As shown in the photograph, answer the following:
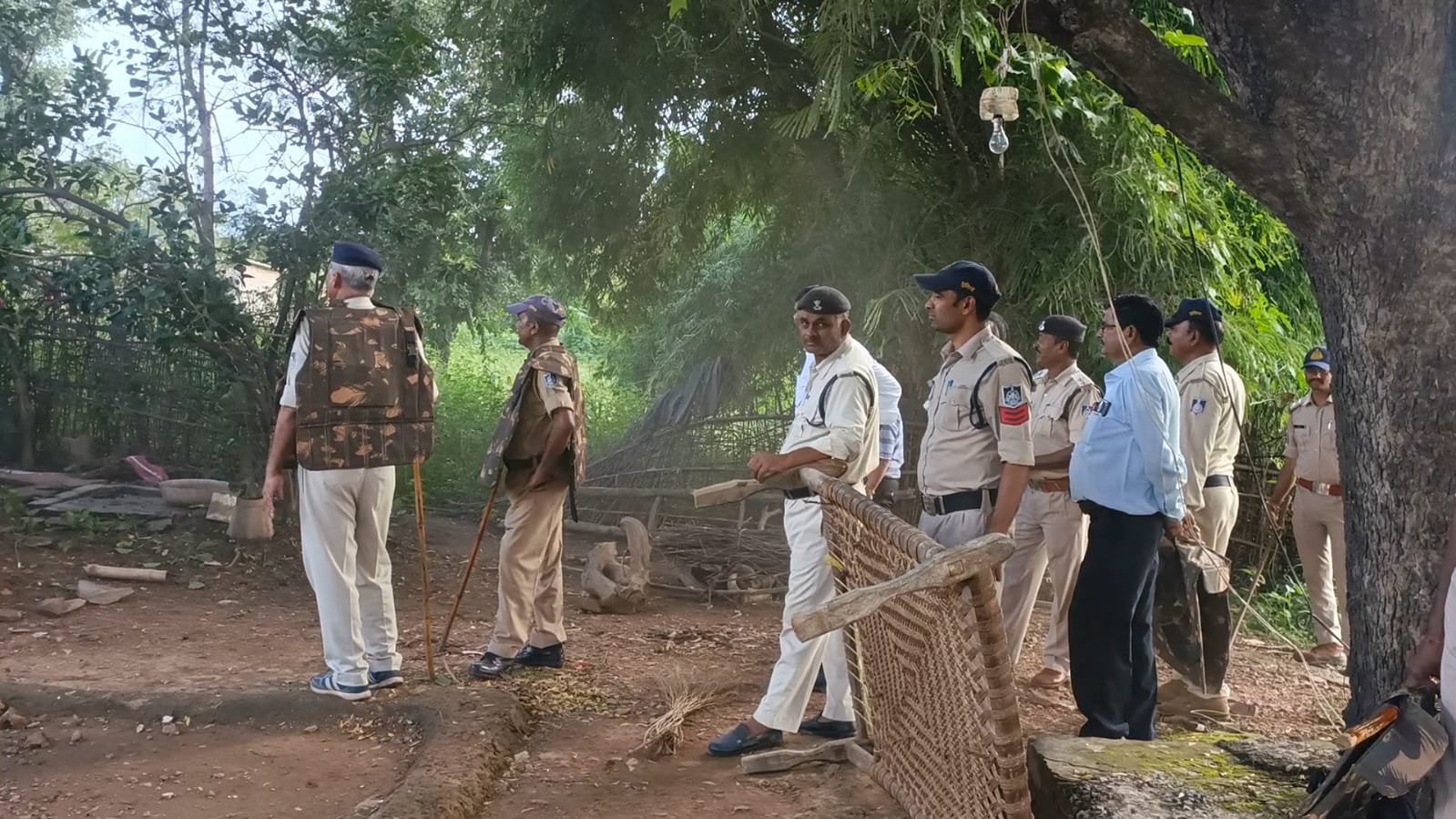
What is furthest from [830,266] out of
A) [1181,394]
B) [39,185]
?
[39,185]

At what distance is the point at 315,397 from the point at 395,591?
2681 millimetres

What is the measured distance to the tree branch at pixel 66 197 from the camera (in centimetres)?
655

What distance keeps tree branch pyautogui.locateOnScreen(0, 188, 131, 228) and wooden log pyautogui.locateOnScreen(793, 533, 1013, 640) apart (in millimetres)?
6144

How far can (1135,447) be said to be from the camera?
385 centimetres

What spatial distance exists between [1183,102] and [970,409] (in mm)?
1386

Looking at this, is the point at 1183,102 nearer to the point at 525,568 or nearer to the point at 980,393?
the point at 980,393

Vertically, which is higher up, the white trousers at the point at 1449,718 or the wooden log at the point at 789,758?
the white trousers at the point at 1449,718

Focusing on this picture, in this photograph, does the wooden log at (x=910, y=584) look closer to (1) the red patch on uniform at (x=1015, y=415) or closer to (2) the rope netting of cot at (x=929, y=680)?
(2) the rope netting of cot at (x=929, y=680)

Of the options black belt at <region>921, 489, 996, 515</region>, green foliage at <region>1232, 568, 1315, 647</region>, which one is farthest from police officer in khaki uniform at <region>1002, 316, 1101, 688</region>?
green foliage at <region>1232, 568, 1315, 647</region>

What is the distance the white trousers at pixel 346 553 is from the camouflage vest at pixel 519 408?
1.61 ft

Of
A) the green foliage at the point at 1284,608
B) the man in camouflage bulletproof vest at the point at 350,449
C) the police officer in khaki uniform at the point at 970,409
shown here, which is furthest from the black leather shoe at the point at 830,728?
the green foliage at the point at 1284,608

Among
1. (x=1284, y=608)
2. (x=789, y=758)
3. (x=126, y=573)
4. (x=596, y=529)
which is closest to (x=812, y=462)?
(x=789, y=758)

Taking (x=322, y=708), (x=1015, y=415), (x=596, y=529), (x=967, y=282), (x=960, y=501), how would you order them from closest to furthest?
(x=1015, y=415)
(x=967, y=282)
(x=960, y=501)
(x=322, y=708)
(x=596, y=529)

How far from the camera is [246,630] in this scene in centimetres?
584
